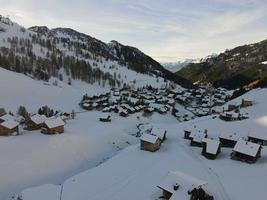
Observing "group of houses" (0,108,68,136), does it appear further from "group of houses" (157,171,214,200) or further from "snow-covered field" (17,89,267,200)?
→ "group of houses" (157,171,214,200)

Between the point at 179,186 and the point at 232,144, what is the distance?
83.2 feet

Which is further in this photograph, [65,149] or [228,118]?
[228,118]

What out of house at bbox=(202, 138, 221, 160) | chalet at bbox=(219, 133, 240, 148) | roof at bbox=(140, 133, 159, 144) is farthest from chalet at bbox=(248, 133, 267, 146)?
roof at bbox=(140, 133, 159, 144)

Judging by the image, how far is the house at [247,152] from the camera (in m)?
45.8

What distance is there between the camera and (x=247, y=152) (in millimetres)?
46031

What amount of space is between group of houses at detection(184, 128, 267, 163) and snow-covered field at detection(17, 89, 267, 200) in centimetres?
117

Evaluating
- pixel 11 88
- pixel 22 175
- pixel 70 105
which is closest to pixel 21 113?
pixel 70 105

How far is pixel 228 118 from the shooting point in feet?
237

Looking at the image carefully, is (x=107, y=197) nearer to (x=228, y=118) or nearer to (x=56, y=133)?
(x=56, y=133)

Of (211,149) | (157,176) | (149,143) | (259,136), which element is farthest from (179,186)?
(259,136)

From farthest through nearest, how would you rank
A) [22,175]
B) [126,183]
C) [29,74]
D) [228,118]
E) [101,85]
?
[101,85] → [29,74] → [228,118] → [22,175] → [126,183]

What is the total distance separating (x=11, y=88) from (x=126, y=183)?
309 feet

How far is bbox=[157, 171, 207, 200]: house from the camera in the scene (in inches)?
1295

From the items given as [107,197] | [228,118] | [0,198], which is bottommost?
[0,198]
